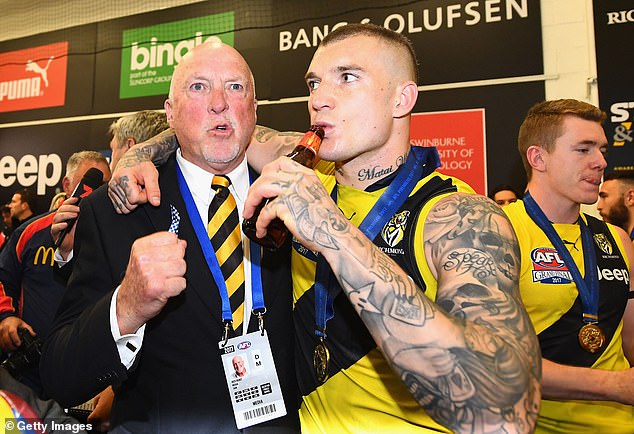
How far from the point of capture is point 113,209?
1829mm

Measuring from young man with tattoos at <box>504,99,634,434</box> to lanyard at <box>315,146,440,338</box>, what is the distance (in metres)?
0.99

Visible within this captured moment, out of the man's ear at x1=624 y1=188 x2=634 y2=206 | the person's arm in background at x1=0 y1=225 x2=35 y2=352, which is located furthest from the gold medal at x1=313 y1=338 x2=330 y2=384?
the man's ear at x1=624 y1=188 x2=634 y2=206

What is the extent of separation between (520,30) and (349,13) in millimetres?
1743

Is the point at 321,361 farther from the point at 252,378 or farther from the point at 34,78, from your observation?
A: the point at 34,78

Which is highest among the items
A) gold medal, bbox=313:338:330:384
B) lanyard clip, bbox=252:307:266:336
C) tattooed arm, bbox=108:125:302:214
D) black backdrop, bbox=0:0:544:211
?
black backdrop, bbox=0:0:544:211

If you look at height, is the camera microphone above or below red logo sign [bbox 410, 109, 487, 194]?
below

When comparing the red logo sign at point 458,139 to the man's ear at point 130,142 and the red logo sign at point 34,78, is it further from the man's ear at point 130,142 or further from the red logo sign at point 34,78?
the red logo sign at point 34,78

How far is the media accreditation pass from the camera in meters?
1.64

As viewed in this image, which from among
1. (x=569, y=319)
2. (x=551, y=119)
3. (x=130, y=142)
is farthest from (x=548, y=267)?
(x=130, y=142)

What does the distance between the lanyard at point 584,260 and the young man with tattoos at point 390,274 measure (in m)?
1.05

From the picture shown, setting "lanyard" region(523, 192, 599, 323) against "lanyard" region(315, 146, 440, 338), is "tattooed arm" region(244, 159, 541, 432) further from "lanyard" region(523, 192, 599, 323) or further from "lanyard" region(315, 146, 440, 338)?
"lanyard" region(523, 192, 599, 323)

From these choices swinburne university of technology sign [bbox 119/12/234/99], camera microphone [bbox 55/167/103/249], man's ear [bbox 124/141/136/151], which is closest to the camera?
camera microphone [bbox 55/167/103/249]

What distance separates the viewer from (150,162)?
1.92 meters

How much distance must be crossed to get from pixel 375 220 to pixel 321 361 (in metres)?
0.45
